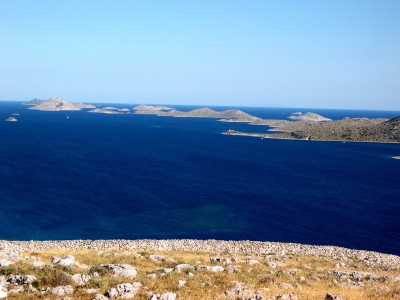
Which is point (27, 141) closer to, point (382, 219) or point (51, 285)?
point (382, 219)

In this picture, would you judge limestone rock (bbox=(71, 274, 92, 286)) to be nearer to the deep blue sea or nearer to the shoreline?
the shoreline

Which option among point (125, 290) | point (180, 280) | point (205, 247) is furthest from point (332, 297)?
point (205, 247)

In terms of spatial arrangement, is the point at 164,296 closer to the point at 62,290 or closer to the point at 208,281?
the point at 208,281

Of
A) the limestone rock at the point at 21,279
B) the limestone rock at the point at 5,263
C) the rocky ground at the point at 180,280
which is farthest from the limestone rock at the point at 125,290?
the limestone rock at the point at 5,263

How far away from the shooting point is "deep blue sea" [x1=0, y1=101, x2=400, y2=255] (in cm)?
6612

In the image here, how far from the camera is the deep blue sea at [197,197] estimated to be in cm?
6612

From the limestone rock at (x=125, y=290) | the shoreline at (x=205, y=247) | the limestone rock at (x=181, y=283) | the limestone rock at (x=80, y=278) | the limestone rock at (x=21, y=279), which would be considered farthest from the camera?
the shoreline at (x=205, y=247)

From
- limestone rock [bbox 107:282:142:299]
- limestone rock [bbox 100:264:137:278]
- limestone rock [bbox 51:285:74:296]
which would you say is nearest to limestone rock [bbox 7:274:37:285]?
limestone rock [bbox 51:285:74:296]

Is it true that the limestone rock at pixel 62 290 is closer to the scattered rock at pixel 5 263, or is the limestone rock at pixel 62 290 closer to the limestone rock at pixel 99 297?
the limestone rock at pixel 99 297

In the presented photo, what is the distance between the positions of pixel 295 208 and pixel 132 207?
118 feet

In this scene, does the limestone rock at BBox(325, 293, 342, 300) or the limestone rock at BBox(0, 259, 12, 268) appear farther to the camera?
the limestone rock at BBox(0, 259, 12, 268)

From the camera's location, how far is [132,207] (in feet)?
265

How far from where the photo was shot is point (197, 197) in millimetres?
91000

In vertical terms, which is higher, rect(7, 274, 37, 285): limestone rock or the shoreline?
rect(7, 274, 37, 285): limestone rock
